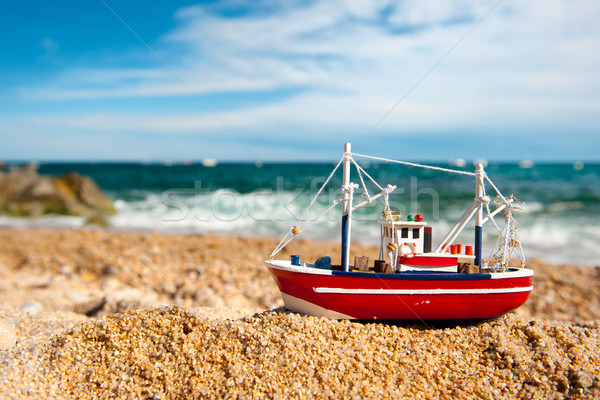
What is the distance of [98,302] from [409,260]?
19.8 ft

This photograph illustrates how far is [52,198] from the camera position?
27.6m

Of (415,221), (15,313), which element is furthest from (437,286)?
(15,313)

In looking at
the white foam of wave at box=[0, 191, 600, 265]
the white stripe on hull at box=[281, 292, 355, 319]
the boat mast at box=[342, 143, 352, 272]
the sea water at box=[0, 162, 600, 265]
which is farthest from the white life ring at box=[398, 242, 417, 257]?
the white foam of wave at box=[0, 191, 600, 265]

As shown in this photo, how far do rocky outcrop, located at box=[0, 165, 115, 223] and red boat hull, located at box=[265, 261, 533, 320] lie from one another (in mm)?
22462

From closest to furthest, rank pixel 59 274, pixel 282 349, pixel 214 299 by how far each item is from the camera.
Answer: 1. pixel 282 349
2. pixel 214 299
3. pixel 59 274

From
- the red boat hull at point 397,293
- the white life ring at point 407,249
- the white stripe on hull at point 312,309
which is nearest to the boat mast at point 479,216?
the red boat hull at point 397,293

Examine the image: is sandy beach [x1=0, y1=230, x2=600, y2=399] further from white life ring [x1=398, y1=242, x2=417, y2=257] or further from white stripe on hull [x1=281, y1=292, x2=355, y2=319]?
white life ring [x1=398, y1=242, x2=417, y2=257]

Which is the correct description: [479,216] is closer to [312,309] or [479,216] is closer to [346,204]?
[346,204]

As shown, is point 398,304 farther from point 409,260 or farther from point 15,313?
point 15,313

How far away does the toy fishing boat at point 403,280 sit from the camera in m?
5.22

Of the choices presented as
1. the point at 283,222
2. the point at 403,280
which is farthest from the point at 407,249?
the point at 283,222

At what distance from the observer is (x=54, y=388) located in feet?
14.8

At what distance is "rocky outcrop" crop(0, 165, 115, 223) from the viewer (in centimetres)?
2691

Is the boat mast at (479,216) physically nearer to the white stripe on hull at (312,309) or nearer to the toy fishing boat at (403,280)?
the toy fishing boat at (403,280)
